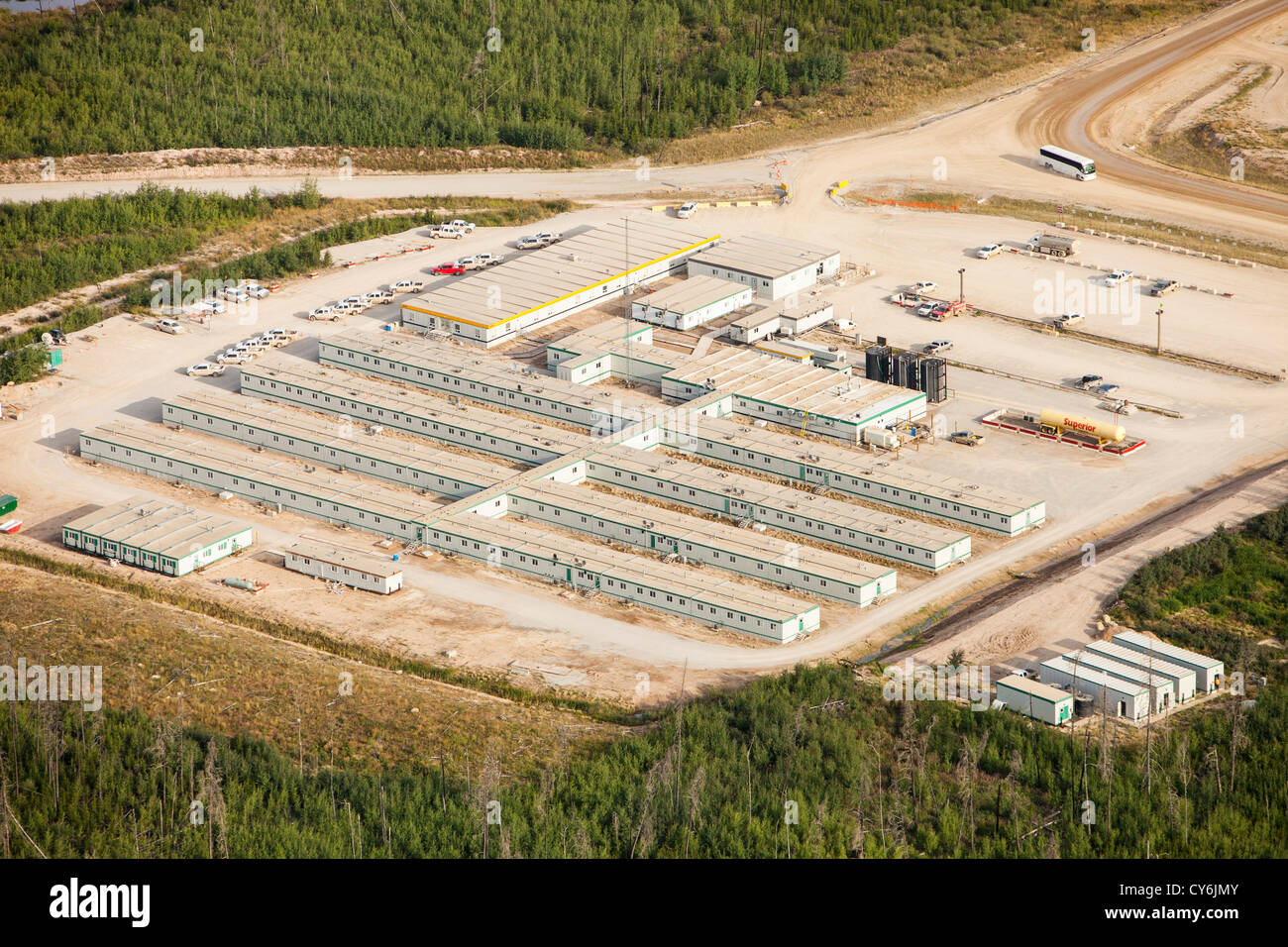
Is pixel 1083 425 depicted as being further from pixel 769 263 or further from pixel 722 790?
pixel 722 790

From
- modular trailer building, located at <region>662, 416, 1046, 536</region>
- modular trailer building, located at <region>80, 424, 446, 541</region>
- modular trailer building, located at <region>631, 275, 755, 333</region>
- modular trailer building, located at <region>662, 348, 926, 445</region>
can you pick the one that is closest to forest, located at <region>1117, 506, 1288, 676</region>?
modular trailer building, located at <region>662, 416, 1046, 536</region>

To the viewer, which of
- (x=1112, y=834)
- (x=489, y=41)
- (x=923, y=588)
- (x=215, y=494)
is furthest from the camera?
(x=489, y=41)

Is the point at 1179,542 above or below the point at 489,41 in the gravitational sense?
below

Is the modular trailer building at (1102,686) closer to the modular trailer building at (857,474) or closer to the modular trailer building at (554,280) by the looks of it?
the modular trailer building at (857,474)

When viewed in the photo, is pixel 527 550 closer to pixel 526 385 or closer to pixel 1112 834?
pixel 526 385

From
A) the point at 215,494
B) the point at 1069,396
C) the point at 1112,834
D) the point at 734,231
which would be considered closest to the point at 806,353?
the point at 1069,396

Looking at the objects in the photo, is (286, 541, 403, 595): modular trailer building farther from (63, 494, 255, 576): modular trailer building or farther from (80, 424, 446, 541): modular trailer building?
(63, 494, 255, 576): modular trailer building
